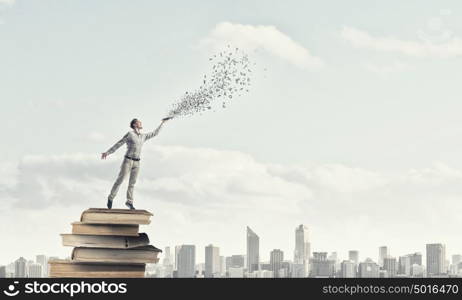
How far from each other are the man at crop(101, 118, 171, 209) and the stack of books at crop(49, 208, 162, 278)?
0.27m

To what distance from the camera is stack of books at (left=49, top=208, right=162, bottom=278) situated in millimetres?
14266

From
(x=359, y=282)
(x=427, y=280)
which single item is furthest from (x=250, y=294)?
(x=427, y=280)

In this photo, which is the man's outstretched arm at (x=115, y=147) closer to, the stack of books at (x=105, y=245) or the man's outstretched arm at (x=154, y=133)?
the man's outstretched arm at (x=154, y=133)

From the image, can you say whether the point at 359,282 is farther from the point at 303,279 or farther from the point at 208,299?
the point at 208,299

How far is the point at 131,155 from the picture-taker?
14.5 meters

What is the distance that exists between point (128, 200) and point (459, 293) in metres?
5.57

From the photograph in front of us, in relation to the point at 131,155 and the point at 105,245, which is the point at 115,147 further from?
the point at 105,245

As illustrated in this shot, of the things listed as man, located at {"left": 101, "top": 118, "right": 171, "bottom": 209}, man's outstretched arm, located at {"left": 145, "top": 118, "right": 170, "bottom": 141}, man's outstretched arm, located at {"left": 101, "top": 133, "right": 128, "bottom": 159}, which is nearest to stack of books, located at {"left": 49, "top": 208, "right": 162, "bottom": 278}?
man, located at {"left": 101, "top": 118, "right": 171, "bottom": 209}

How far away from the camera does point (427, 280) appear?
41.5ft

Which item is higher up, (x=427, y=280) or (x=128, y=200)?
(x=128, y=200)

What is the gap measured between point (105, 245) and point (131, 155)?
1.57 meters

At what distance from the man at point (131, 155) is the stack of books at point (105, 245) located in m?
0.27

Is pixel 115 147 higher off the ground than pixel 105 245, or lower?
higher

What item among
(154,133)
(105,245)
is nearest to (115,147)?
(154,133)
